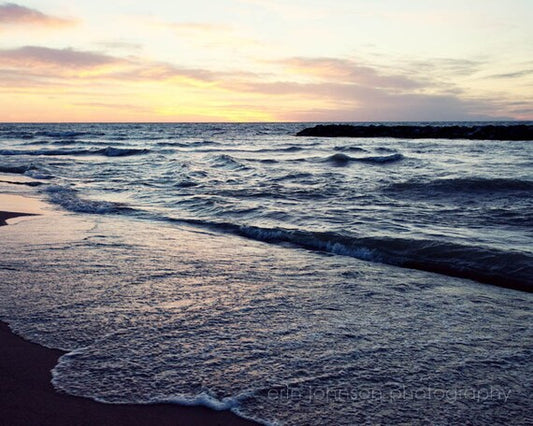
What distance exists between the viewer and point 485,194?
37.6 feet

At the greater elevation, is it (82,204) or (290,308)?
(82,204)

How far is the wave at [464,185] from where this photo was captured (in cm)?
1198

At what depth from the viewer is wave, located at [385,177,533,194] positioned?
472 inches

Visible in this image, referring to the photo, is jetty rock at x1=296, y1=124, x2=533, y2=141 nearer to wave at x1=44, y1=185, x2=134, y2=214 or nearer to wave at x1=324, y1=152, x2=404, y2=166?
wave at x1=324, y1=152, x2=404, y2=166

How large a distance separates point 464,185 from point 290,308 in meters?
9.90

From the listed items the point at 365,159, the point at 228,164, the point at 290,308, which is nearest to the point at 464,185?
the point at 290,308

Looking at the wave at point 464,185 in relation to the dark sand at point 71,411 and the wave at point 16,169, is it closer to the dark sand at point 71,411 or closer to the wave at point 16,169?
the dark sand at point 71,411

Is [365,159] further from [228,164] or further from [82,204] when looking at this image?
[82,204]

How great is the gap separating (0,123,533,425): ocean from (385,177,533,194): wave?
2561 mm

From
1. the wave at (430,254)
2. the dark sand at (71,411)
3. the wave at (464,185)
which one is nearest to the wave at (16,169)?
the wave at (464,185)

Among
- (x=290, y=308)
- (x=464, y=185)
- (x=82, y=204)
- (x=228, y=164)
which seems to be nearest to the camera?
(x=290, y=308)

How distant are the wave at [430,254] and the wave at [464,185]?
18.8 ft

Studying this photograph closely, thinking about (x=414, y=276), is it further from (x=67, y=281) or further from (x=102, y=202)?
(x=102, y=202)

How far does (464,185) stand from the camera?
12406 mm
